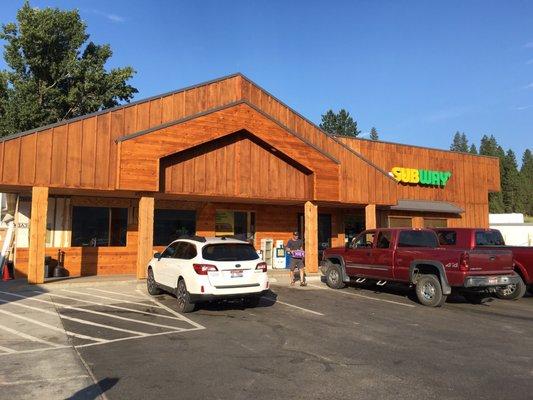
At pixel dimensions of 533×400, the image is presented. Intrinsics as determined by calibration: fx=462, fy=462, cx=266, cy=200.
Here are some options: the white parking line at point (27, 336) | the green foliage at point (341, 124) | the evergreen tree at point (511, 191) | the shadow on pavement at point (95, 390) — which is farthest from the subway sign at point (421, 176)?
the evergreen tree at point (511, 191)

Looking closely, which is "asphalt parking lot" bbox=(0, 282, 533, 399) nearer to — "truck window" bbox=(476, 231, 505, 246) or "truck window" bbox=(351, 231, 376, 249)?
"truck window" bbox=(476, 231, 505, 246)

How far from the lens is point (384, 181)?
67.4 feet

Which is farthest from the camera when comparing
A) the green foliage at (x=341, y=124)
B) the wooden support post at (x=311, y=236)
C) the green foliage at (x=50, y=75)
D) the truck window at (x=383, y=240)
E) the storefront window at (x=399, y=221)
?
the green foliage at (x=341, y=124)

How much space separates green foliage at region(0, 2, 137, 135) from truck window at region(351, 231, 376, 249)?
2590 cm

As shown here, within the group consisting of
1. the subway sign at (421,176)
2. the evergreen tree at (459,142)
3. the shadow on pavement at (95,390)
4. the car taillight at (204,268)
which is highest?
the evergreen tree at (459,142)

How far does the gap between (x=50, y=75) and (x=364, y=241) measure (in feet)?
94.6

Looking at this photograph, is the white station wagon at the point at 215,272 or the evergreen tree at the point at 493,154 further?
the evergreen tree at the point at 493,154

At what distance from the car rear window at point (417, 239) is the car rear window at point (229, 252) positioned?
4766 millimetres

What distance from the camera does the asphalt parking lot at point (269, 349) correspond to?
5.64 meters

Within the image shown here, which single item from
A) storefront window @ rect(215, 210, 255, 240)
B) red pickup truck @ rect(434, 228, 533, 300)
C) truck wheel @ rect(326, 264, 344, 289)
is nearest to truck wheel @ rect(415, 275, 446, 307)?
red pickup truck @ rect(434, 228, 533, 300)

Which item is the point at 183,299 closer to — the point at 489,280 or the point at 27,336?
the point at 27,336

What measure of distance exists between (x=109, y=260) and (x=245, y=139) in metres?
7.24

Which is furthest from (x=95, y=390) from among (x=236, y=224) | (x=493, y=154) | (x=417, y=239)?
(x=493, y=154)

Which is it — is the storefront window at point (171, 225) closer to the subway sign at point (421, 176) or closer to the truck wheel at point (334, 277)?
the truck wheel at point (334, 277)
